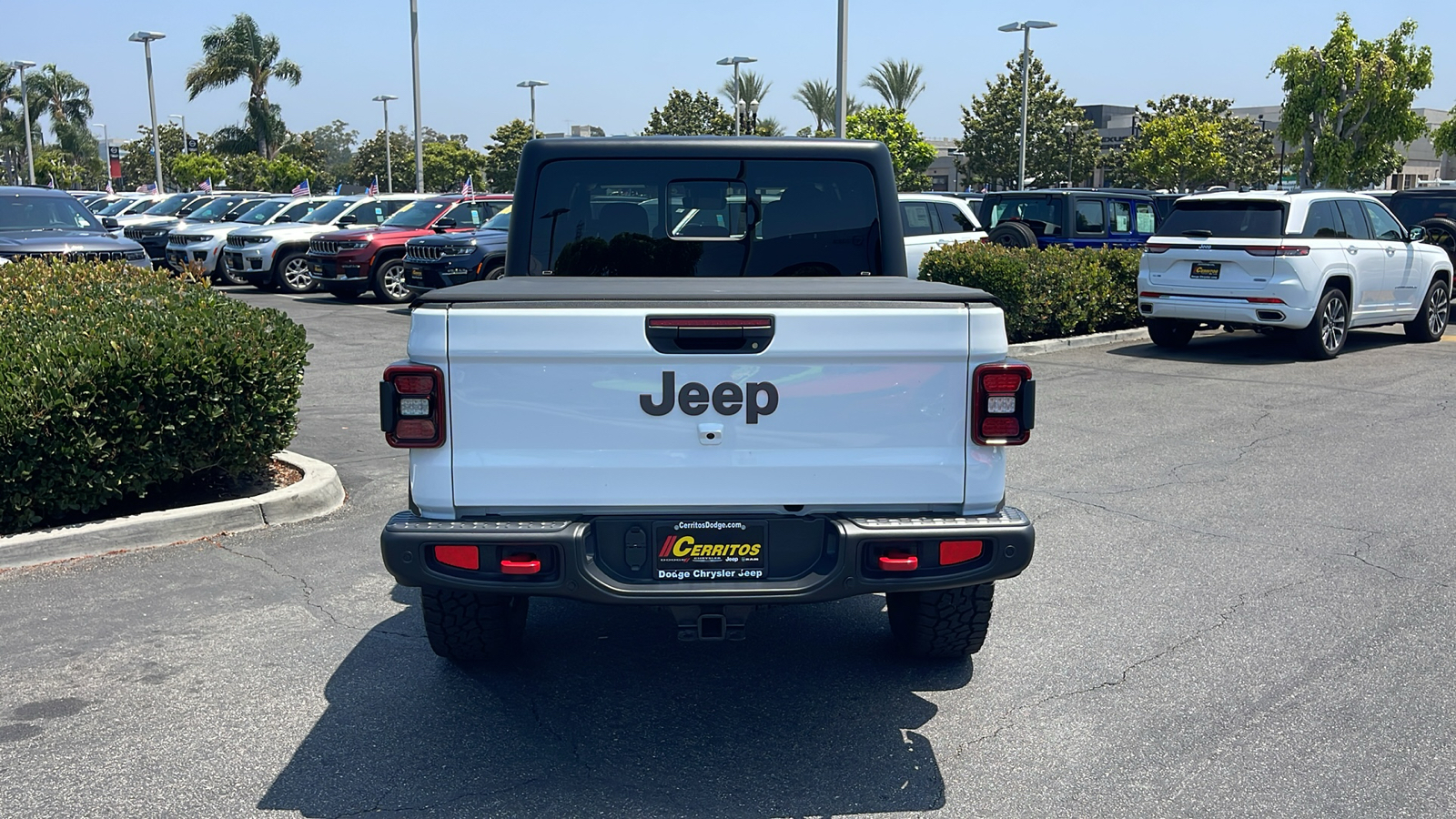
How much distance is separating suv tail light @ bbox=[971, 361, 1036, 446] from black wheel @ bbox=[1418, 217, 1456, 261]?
16870 millimetres

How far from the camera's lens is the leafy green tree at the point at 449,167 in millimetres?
79500

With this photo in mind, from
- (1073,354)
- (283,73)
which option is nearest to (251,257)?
(1073,354)

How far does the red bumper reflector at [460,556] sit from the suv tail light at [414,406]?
0.33 m

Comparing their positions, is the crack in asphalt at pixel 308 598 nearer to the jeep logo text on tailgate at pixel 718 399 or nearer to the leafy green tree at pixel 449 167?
the jeep logo text on tailgate at pixel 718 399

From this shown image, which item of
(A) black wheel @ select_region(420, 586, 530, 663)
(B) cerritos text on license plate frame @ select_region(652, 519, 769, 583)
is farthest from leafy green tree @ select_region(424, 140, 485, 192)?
(B) cerritos text on license plate frame @ select_region(652, 519, 769, 583)

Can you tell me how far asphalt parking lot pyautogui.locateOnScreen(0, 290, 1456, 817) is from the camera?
3.81 m

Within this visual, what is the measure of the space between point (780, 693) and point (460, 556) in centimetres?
141

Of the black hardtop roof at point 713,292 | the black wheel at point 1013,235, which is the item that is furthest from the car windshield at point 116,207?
the black hardtop roof at point 713,292

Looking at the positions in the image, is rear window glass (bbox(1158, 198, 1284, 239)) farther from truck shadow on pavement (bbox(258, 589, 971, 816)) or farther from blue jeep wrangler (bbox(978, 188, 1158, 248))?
truck shadow on pavement (bbox(258, 589, 971, 816))

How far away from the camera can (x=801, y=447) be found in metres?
3.89

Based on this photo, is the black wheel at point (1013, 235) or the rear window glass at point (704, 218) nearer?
the rear window glass at point (704, 218)

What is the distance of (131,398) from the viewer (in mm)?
6285

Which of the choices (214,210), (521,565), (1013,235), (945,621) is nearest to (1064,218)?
(1013,235)

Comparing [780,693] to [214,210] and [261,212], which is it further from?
[214,210]
